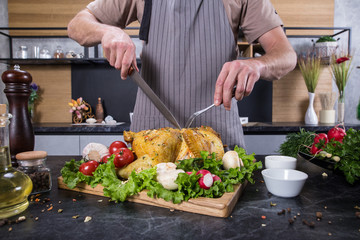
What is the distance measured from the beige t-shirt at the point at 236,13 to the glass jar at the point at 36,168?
2.75ft

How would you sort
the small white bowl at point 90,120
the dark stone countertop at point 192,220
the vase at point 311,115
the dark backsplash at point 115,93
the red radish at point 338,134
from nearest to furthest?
the dark stone countertop at point 192,220 → the red radish at point 338,134 → the vase at point 311,115 → the small white bowl at point 90,120 → the dark backsplash at point 115,93

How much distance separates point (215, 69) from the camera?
1.33 meters

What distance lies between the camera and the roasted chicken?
2.89 feet

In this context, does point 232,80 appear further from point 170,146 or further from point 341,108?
point 341,108

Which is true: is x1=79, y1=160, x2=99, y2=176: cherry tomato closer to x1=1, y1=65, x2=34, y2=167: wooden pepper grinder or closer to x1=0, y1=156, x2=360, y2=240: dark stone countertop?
x1=0, y1=156, x2=360, y2=240: dark stone countertop

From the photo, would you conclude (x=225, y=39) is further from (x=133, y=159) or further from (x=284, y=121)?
(x=284, y=121)

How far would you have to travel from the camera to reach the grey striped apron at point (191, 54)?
51.4 inches

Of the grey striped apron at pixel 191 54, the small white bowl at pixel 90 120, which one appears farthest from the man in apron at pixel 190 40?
the small white bowl at pixel 90 120

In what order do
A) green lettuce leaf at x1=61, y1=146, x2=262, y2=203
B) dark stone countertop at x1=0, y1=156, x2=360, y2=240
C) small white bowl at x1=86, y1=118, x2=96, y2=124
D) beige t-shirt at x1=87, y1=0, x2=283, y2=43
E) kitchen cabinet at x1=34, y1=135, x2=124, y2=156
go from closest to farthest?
1. dark stone countertop at x1=0, y1=156, x2=360, y2=240
2. green lettuce leaf at x1=61, y1=146, x2=262, y2=203
3. beige t-shirt at x1=87, y1=0, x2=283, y2=43
4. kitchen cabinet at x1=34, y1=135, x2=124, y2=156
5. small white bowl at x1=86, y1=118, x2=96, y2=124

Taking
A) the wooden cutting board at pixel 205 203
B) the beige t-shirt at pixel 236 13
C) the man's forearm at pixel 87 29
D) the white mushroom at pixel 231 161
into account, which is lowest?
the wooden cutting board at pixel 205 203

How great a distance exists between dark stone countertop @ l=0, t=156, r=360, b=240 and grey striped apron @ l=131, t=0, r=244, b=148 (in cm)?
60

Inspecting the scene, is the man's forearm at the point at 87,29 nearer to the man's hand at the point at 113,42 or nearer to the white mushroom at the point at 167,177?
the man's hand at the point at 113,42

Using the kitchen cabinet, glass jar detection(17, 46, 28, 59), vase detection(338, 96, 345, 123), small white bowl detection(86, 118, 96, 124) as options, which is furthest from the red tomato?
vase detection(338, 96, 345, 123)

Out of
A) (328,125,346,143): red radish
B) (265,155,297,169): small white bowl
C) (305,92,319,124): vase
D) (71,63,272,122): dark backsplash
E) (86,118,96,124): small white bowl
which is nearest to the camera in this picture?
(265,155,297,169): small white bowl
